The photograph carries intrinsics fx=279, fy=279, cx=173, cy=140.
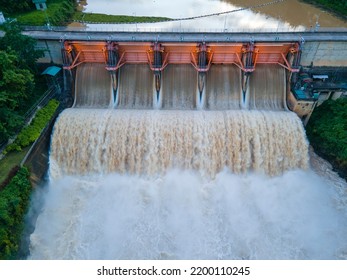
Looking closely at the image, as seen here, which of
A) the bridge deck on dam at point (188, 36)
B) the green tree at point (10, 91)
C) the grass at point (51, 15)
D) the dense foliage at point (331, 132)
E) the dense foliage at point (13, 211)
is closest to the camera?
the dense foliage at point (13, 211)

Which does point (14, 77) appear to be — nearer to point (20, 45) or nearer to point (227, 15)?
point (20, 45)

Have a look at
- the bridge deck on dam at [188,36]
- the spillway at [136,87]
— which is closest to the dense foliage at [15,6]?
the bridge deck on dam at [188,36]

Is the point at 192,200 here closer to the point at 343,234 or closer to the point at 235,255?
the point at 235,255

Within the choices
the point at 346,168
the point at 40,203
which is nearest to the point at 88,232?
the point at 40,203

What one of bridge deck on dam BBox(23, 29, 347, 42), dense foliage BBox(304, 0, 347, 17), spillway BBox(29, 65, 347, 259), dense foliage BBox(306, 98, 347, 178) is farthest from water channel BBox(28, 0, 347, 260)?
dense foliage BBox(304, 0, 347, 17)

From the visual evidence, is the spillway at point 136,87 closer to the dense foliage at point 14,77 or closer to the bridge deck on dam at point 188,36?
the bridge deck on dam at point 188,36

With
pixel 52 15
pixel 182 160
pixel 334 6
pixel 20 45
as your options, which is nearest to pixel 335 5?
pixel 334 6
